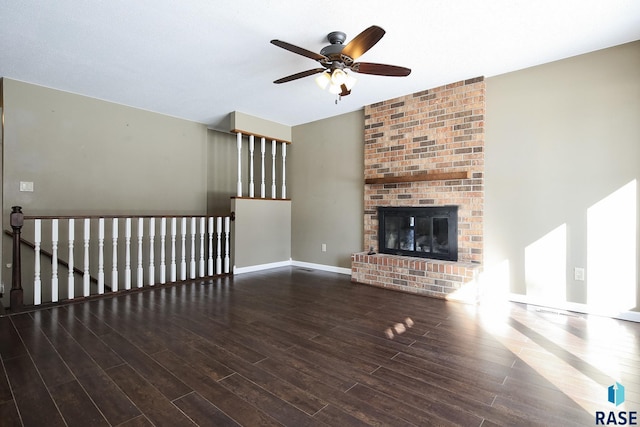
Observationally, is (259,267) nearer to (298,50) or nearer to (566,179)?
(298,50)

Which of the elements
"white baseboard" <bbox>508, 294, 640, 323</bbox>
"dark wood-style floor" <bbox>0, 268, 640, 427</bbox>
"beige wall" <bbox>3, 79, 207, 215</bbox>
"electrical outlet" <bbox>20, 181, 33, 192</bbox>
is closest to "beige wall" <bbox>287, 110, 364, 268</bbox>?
"beige wall" <bbox>3, 79, 207, 215</bbox>

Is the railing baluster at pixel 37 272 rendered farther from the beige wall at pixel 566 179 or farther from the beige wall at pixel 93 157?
the beige wall at pixel 566 179

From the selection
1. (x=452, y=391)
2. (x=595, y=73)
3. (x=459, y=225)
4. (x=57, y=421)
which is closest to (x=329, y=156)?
(x=459, y=225)

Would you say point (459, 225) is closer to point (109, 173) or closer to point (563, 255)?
point (563, 255)

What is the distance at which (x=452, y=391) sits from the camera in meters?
1.76

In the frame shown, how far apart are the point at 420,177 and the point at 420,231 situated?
28.6 inches

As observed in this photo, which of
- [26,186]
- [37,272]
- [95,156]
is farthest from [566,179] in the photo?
[26,186]

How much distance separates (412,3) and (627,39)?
7.23ft

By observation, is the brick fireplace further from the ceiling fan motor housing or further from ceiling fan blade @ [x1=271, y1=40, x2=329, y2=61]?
ceiling fan blade @ [x1=271, y1=40, x2=329, y2=61]

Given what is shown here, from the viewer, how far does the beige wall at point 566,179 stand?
2.93 m

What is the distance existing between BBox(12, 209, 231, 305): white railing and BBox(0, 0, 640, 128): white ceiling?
1.69 metres

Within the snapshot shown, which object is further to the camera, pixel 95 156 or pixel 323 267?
pixel 323 267

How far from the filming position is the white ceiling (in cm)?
240

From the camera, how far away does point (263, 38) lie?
111 inches
